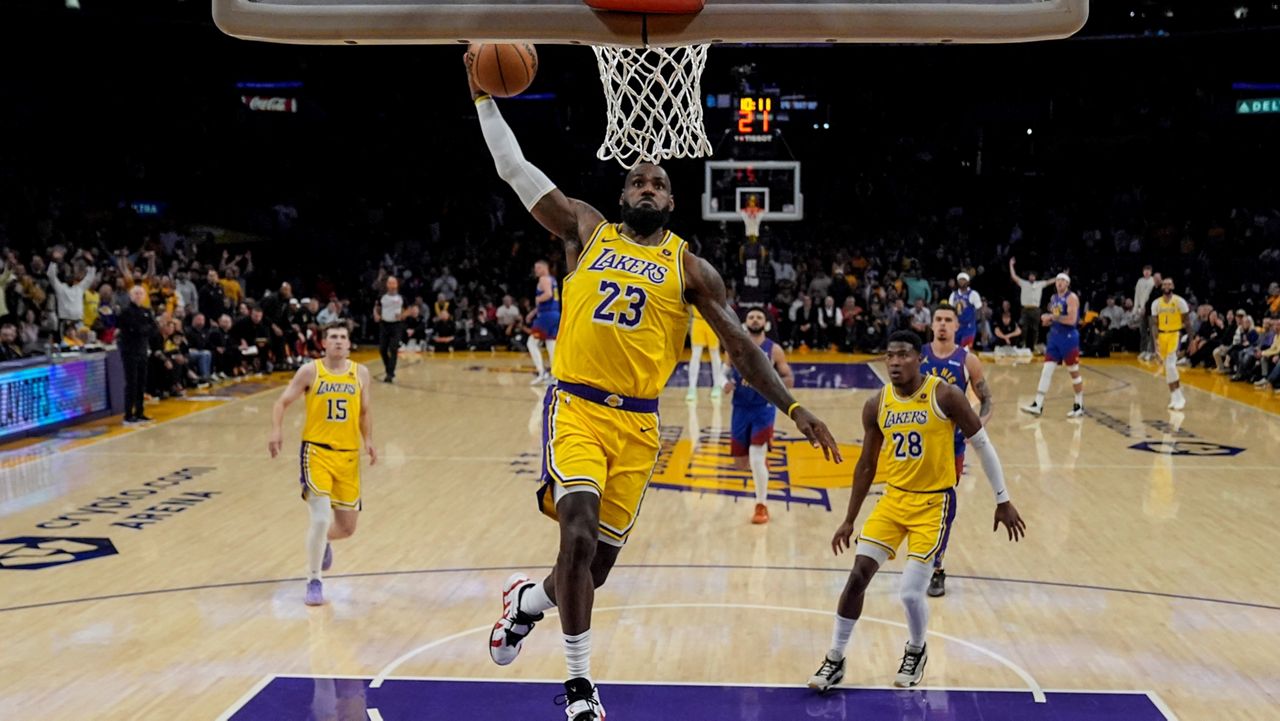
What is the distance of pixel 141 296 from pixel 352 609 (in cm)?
823

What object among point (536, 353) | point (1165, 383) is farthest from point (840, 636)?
point (1165, 383)

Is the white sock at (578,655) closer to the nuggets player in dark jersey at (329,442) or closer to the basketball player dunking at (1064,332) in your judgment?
the nuggets player in dark jersey at (329,442)

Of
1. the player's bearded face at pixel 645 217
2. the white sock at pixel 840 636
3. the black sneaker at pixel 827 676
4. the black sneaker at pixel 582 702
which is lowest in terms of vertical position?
the black sneaker at pixel 827 676

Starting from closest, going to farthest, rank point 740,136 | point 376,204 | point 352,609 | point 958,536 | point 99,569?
point 352,609, point 99,569, point 958,536, point 740,136, point 376,204

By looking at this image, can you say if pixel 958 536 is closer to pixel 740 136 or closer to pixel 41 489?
pixel 41 489

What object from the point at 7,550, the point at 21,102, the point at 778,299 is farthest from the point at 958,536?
the point at 21,102

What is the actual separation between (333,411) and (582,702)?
3636 millimetres

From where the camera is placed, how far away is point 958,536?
938 centimetres

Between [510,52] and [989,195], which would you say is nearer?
[510,52]

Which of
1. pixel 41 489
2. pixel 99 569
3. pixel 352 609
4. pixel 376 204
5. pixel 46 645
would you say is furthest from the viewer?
pixel 376 204

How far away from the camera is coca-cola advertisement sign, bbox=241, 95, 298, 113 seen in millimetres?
30812

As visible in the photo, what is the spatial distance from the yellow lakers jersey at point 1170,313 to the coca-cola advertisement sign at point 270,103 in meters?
21.9

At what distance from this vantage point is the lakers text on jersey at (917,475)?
5988mm

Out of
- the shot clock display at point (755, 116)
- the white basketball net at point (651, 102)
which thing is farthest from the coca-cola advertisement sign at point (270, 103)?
the white basketball net at point (651, 102)
